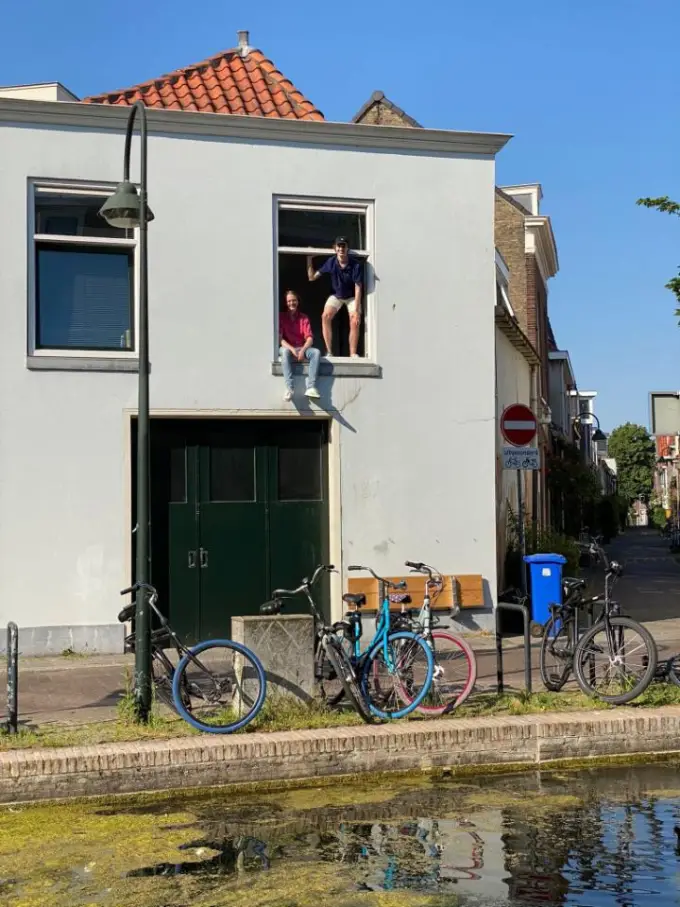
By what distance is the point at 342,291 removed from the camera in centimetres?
1460

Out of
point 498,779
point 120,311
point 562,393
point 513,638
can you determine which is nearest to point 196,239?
point 120,311

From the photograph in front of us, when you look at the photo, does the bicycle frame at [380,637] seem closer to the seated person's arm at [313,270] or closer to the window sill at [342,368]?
the window sill at [342,368]

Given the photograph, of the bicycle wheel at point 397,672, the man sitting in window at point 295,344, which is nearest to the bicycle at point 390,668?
the bicycle wheel at point 397,672

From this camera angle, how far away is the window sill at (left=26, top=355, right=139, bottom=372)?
13430 mm

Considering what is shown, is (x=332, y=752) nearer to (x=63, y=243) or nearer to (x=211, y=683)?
(x=211, y=683)

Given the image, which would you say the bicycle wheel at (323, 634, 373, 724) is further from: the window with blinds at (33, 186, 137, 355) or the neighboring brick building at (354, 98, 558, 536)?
the neighboring brick building at (354, 98, 558, 536)

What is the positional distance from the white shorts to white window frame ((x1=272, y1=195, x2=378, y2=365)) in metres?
0.18

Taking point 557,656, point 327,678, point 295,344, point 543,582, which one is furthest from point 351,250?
point 327,678

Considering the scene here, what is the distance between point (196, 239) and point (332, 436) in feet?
9.45

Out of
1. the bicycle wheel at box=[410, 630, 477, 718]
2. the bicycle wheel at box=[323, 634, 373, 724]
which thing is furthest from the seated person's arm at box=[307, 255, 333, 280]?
the bicycle wheel at box=[323, 634, 373, 724]

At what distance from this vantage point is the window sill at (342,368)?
46.8ft

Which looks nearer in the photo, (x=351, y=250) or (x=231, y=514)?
(x=231, y=514)

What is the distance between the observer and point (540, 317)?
3161 cm

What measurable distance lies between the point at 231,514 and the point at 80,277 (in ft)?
10.9
